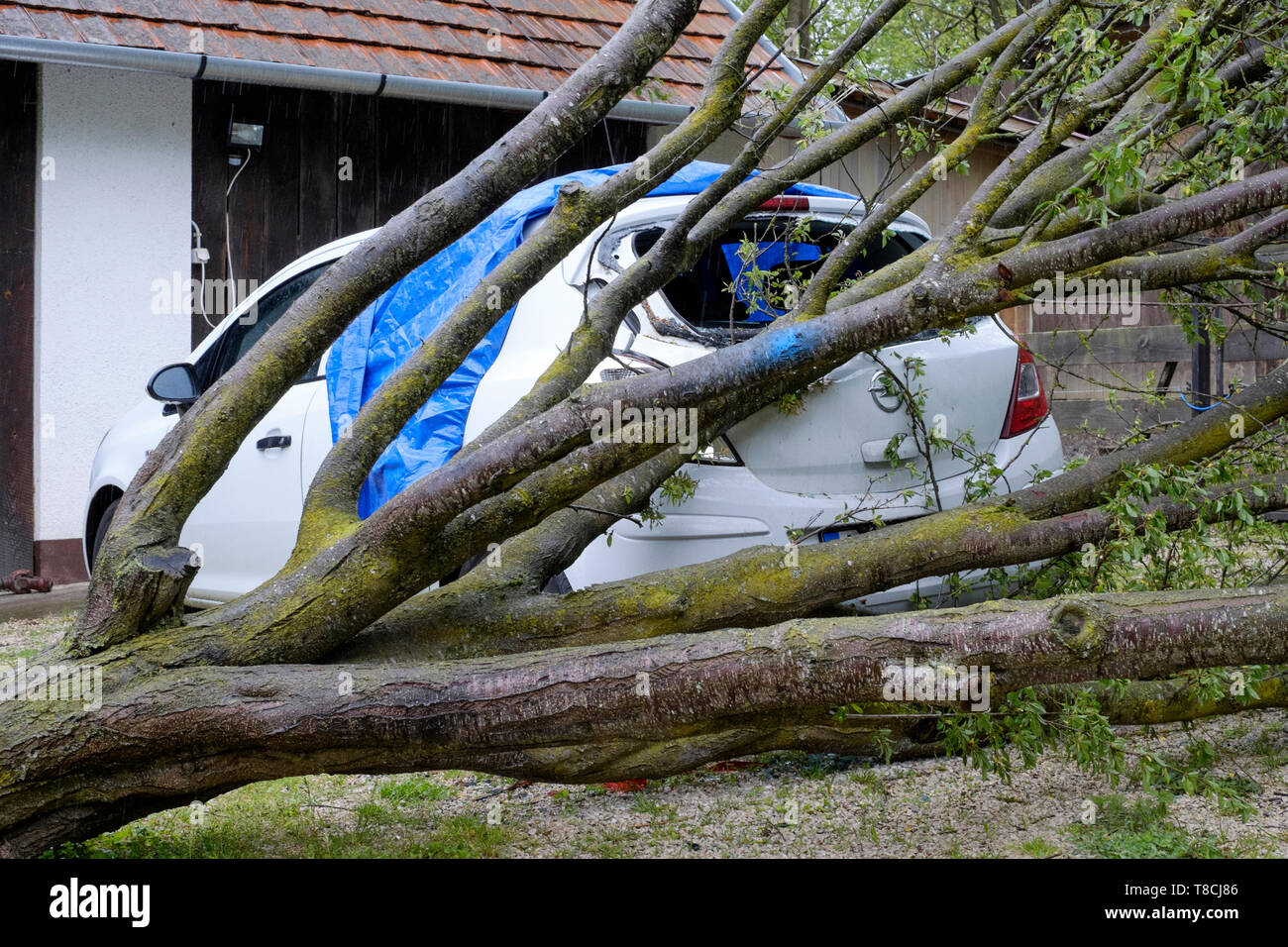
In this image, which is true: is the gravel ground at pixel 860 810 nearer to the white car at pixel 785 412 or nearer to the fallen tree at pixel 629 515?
the fallen tree at pixel 629 515

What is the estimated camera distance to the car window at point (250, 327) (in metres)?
5.52

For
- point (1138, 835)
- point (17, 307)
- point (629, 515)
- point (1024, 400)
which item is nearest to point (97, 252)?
point (17, 307)

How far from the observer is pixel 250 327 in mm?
5699

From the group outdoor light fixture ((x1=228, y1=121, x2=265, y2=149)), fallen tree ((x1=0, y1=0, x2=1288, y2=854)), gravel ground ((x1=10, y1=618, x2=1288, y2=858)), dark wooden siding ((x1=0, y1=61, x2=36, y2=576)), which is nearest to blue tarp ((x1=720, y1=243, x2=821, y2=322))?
fallen tree ((x1=0, y1=0, x2=1288, y2=854))

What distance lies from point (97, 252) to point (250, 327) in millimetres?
2702

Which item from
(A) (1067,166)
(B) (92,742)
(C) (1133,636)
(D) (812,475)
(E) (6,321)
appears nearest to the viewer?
(C) (1133,636)

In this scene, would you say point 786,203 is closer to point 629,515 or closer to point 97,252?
point 629,515

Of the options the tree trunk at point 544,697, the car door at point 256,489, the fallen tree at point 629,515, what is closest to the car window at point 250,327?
the car door at point 256,489

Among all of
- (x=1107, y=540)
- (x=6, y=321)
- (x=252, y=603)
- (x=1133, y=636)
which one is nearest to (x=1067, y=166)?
(x=1107, y=540)

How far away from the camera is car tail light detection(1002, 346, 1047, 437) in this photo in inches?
169

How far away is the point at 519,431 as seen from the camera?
3018 millimetres

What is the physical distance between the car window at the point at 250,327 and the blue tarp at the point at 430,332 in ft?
2.06
